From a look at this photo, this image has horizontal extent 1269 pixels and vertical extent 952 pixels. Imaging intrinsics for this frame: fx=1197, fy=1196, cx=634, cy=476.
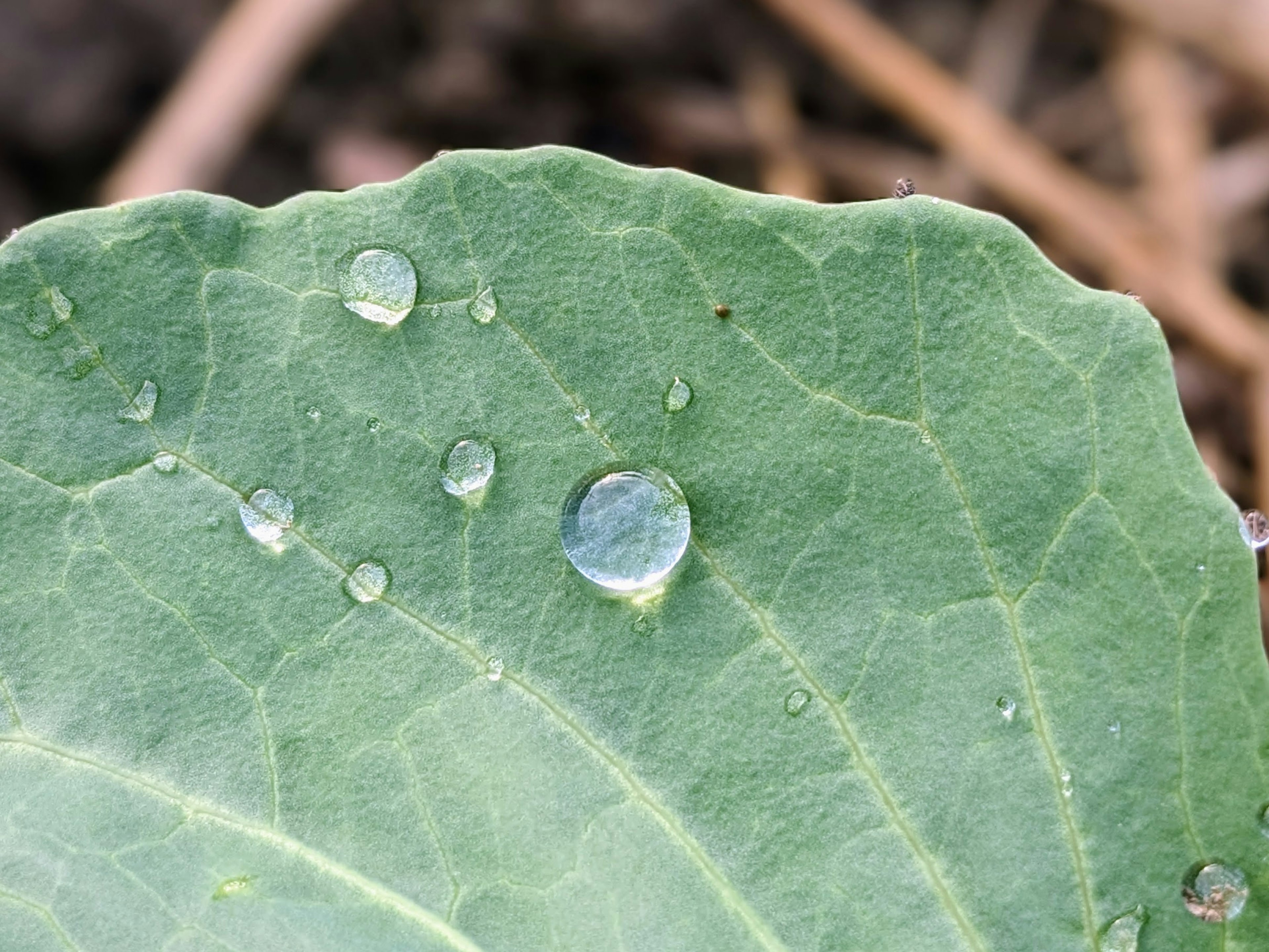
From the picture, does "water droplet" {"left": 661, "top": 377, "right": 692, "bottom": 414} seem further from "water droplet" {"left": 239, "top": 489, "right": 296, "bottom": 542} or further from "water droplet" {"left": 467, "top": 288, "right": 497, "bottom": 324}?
"water droplet" {"left": 239, "top": 489, "right": 296, "bottom": 542}

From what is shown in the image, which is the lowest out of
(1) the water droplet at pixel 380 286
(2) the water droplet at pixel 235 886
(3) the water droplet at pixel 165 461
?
(2) the water droplet at pixel 235 886

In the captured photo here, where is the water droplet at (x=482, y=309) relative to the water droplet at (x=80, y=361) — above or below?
above

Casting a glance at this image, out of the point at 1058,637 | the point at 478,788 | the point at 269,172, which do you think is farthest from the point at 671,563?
the point at 269,172

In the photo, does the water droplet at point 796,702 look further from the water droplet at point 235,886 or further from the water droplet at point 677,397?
the water droplet at point 235,886

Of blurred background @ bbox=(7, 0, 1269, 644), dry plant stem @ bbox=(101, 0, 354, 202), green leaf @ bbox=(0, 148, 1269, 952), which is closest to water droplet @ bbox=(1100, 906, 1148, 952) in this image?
green leaf @ bbox=(0, 148, 1269, 952)

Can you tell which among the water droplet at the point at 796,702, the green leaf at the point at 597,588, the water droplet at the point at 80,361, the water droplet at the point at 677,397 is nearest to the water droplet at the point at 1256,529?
the green leaf at the point at 597,588

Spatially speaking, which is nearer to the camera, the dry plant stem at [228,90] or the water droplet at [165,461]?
the water droplet at [165,461]

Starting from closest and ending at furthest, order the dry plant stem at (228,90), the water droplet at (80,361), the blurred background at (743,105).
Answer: the water droplet at (80,361) < the dry plant stem at (228,90) < the blurred background at (743,105)
